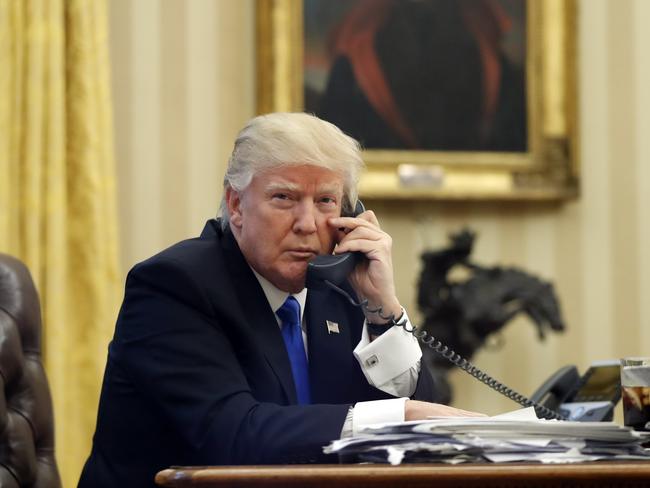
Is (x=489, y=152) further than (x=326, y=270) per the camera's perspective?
Yes

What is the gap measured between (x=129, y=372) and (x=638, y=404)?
104 cm

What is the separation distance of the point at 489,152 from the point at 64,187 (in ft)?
6.62

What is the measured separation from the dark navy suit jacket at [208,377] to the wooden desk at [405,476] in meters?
0.40

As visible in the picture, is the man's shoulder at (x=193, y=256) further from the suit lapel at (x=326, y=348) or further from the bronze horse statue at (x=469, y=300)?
the bronze horse statue at (x=469, y=300)

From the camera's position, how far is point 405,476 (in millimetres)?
1537

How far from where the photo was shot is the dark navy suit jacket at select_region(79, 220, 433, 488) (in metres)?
2.04

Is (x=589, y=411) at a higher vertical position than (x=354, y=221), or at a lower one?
lower

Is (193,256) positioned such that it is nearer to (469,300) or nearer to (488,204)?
(469,300)

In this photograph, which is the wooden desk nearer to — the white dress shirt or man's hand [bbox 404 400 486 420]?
man's hand [bbox 404 400 486 420]

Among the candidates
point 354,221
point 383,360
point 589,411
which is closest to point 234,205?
point 354,221

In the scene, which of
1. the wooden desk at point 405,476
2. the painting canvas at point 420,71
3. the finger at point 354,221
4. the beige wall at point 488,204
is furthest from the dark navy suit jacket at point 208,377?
the painting canvas at point 420,71

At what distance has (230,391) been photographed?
2174mm

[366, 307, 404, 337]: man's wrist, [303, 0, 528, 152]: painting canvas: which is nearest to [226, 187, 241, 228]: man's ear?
[366, 307, 404, 337]: man's wrist

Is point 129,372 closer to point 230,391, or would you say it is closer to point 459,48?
point 230,391
